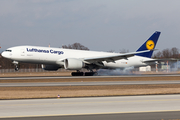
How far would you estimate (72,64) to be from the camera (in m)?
41.2

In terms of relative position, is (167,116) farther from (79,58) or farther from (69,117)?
(79,58)

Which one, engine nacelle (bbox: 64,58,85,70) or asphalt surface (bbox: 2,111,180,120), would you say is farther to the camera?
engine nacelle (bbox: 64,58,85,70)

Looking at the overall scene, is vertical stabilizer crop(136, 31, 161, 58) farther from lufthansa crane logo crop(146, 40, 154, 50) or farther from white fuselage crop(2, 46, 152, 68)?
white fuselage crop(2, 46, 152, 68)

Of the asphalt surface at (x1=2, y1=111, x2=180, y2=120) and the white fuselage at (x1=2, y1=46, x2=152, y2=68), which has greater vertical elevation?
the white fuselage at (x1=2, y1=46, x2=152, y2=68)

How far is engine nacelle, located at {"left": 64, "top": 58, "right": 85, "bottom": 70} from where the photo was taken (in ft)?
135

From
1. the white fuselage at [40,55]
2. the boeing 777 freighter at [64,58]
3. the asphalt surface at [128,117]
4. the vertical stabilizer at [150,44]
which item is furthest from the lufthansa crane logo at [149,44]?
the asphalt surface at [128,117]

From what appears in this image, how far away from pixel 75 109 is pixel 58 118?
209 centimetres

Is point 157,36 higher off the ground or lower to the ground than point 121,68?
higher

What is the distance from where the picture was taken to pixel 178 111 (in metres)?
10.7

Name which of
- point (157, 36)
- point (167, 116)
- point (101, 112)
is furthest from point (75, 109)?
point (157, 36)

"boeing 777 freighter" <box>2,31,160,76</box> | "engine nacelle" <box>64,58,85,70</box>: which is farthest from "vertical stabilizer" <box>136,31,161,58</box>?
"engine nacelle" <box>64,58,85,70</box>

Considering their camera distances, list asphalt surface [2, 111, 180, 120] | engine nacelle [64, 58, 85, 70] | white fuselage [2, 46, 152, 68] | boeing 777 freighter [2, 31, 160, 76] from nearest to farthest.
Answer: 1. asphalt surface [2, 111, 180, 120]
2. white fuselage [2, 46, 152, 68]
3. boeing 777 freighter [2, 31, 160, 76]
4. engine nacelle [64, 58, 85, 70]

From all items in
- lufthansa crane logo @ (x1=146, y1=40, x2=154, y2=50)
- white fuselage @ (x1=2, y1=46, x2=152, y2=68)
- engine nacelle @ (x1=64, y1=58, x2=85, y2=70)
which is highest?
lufthansa crane logo @ (x1=146, y1=40, x2=154, y2=50)

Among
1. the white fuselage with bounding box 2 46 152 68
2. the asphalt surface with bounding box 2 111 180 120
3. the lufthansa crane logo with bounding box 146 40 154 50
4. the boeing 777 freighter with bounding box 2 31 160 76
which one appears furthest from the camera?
the lufthansa crane logo with bounding box 146 40 154 50
